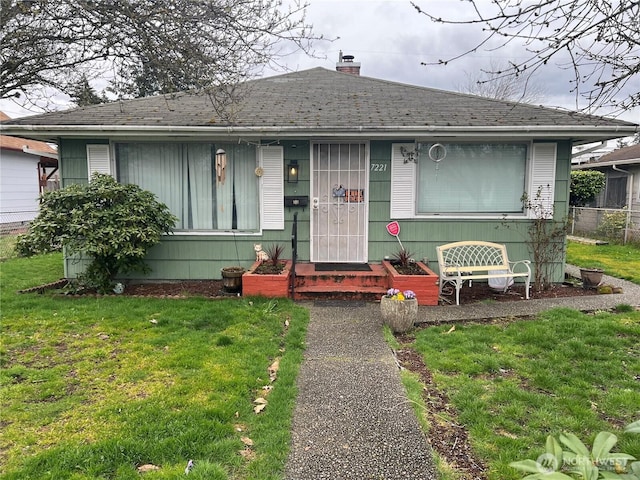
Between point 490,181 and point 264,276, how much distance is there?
4175mm

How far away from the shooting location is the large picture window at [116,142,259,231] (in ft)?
23.2

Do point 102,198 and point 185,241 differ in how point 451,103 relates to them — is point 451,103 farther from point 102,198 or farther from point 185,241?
point 102,198

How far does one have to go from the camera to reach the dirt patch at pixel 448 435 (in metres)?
2.42

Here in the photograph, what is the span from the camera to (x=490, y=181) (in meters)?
7.04

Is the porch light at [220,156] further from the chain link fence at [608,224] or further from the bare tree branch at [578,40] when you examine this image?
the chain link fence at [608,224]

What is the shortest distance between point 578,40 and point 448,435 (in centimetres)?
297

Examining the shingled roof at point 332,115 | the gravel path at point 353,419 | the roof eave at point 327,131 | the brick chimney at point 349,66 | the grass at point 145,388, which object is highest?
the brick chimney at point 349,66

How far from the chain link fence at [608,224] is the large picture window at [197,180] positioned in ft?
34.3

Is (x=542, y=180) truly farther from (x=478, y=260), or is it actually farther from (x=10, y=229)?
(x=10, y=229)

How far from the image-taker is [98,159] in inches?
270

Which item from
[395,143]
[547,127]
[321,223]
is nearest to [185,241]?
[321,223]

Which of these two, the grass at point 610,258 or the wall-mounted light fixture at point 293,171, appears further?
the grass at point 610,258

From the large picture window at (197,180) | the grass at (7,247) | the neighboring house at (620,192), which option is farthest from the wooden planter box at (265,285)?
the neighboring house at (620,192)

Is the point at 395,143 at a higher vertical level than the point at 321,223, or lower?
higher
